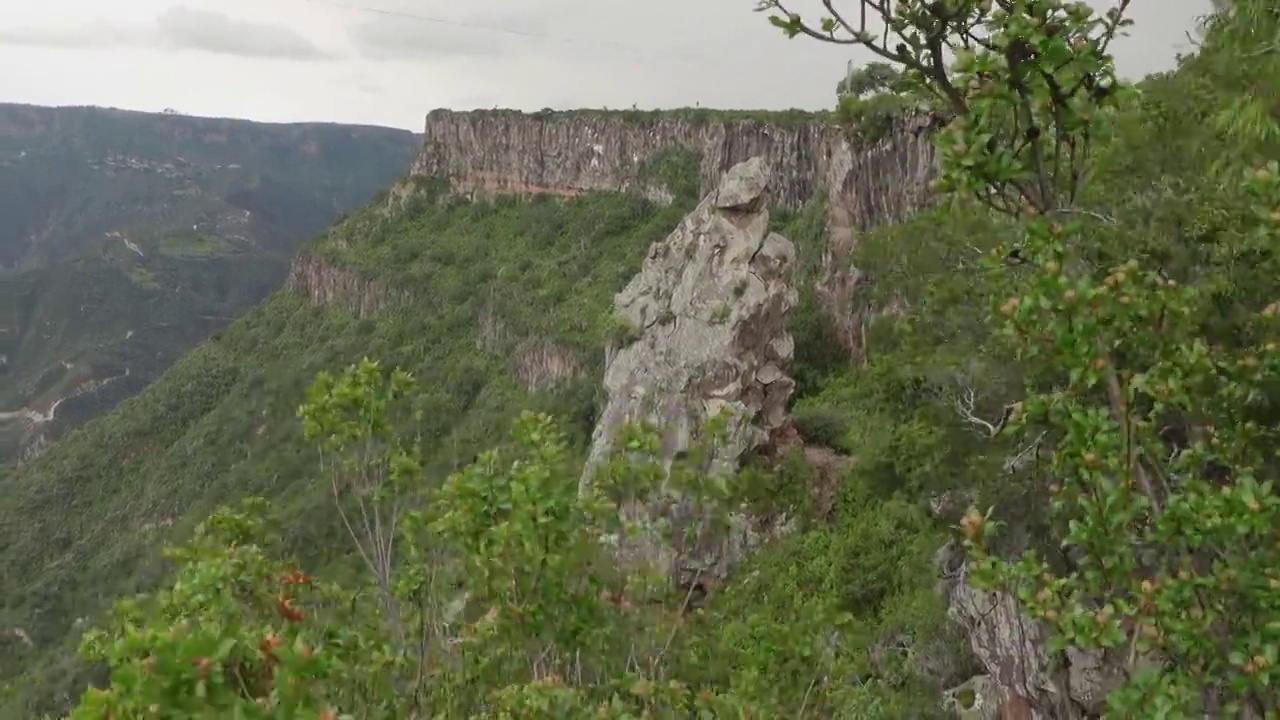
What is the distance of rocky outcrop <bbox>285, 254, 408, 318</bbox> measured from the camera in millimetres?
68188

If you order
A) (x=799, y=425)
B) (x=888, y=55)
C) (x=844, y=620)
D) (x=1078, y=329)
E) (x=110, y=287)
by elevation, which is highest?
(x=888, y=55)

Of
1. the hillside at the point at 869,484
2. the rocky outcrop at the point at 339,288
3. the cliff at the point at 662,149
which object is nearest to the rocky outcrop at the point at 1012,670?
the hillside at the point at 869,484

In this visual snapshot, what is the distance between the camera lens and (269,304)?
268 feet

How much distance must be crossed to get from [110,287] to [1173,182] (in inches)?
7755

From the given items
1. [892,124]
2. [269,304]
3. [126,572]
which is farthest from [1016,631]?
[269,304]

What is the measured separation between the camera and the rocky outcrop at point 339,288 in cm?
6819

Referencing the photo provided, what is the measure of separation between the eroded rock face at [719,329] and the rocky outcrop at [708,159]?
198 inches

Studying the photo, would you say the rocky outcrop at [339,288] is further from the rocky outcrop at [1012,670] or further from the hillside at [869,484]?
the rocky outcrop at [1012,670]

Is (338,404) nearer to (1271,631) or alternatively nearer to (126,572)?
(1271,631)

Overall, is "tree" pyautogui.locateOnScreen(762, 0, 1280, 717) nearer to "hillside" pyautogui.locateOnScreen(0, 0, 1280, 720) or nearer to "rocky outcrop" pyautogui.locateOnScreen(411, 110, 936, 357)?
"hillside" pyautogui.locateOnScreen(0, 0, 1280, 720)

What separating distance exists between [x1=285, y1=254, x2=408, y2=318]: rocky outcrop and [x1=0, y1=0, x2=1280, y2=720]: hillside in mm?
24004

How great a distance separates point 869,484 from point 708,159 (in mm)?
40892

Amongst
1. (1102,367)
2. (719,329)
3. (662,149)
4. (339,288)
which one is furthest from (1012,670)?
(339,288)

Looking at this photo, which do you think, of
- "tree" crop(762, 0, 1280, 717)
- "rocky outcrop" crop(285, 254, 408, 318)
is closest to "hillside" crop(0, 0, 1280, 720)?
"tree" crop(762, 0, 1280, 717)
